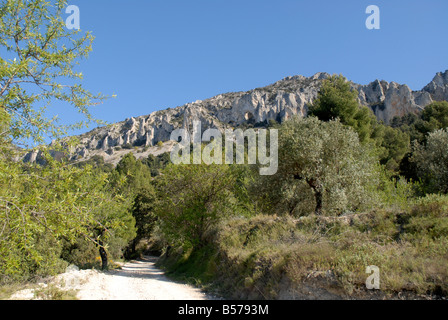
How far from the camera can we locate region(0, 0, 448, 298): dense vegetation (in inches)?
191

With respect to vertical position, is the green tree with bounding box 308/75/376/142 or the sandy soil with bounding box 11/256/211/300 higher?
the green tree with bounding box 308/75/376/142

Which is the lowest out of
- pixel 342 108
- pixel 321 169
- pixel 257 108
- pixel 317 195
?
pixel 317 195

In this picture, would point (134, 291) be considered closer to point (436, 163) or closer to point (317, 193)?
point (317, 193)

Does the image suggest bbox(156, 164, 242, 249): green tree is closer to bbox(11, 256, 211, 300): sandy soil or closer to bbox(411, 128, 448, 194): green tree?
bbox(11, 256, 211, 300): sandy soil

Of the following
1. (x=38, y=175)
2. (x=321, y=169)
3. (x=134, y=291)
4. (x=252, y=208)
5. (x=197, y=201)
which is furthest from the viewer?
(x=252, y=208)

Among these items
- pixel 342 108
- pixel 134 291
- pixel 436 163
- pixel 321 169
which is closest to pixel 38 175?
pixel 134 291

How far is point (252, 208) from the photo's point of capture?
21953 millimetres

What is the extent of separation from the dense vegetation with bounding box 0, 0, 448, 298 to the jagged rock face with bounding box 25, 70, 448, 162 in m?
90.7

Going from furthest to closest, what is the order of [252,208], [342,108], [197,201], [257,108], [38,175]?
[257,108] < [342,108] < [252,208] < [197,201] < [38,175]

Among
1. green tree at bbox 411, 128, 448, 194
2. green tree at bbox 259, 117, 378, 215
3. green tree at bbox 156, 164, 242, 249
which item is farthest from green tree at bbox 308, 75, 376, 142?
green tree at bbox 156, 164, 242, 249

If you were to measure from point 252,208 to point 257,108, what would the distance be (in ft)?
375

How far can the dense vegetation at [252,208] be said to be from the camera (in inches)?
191
